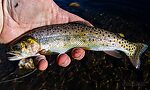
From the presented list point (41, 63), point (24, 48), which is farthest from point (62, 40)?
point (24, 48)

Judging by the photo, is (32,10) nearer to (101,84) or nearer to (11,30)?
(11,30)

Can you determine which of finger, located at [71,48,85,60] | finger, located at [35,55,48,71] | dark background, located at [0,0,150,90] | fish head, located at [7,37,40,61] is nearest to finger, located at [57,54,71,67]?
finger, located at [71,48,85,60]

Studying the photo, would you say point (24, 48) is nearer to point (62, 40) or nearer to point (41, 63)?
point (41, 63)

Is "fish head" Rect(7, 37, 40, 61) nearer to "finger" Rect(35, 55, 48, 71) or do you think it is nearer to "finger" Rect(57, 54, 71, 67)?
"finger" Rect(35, 55, 48, 71)

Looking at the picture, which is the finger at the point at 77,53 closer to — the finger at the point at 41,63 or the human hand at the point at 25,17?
the finger at the point at 41,63

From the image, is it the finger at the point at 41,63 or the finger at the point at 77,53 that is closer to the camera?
the finger at the point at 41,63

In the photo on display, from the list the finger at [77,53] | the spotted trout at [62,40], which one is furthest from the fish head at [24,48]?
the finger at [77,53]
